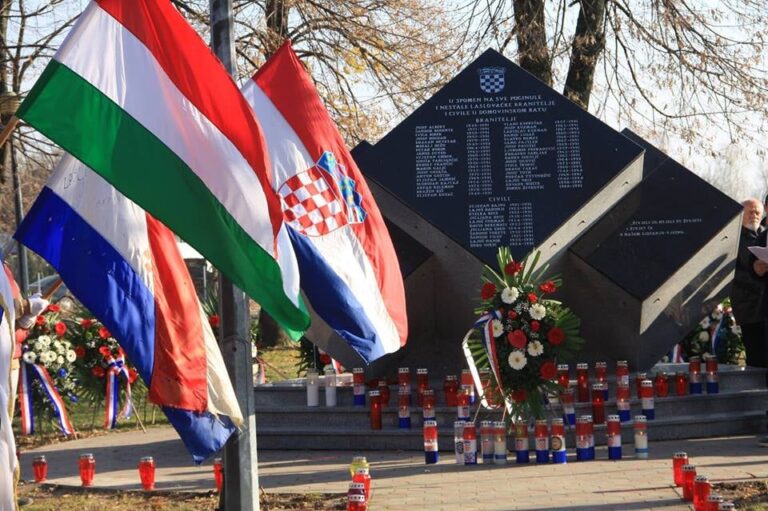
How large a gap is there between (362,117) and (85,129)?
→ 16238mm

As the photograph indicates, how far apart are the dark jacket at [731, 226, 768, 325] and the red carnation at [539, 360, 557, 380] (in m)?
2.61

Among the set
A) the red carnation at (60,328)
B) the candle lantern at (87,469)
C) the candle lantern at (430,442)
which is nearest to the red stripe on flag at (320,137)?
the candle lantern at (430,442)

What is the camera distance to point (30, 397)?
14.5 metres

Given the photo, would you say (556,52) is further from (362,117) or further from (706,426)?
(706,426)

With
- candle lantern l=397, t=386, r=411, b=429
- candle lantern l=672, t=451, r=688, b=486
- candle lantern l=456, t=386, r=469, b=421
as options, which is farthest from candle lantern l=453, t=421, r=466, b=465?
candle lantern l=672, t=451, r=688, b=486

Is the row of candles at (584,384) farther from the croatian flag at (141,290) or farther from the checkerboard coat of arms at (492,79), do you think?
the croatian flag at (141,290)

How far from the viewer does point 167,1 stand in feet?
22.8

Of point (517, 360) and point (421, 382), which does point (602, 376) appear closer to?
point (517, 360)

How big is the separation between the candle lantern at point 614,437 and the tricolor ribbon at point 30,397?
632cm

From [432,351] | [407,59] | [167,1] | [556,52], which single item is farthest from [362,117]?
[167,1]

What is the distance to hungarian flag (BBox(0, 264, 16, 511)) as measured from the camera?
22.4 feet

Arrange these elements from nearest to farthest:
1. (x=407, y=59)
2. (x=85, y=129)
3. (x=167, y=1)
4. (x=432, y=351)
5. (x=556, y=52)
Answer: (x=85, y=129)
(x=167, y=1)
(x=432, y=351)
(x=556, y=52)
(x=407, y=59)

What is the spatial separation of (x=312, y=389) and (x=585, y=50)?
380 inches

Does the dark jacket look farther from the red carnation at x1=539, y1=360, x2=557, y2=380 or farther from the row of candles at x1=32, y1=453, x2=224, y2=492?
the row of candles at x1=32, y1=453, x2=224, y2=492
